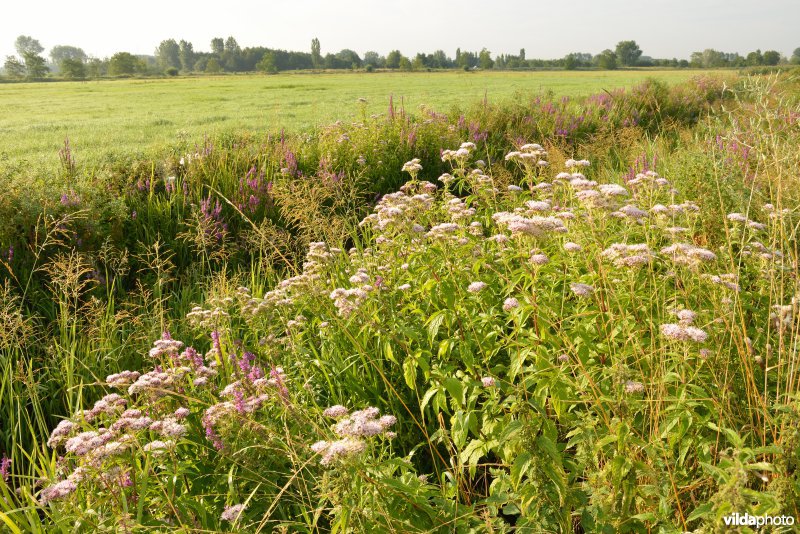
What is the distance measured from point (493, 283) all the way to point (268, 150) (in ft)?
20.5

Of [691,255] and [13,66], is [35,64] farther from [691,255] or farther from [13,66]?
[691,255]

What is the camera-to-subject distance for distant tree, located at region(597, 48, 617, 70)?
104525 mm

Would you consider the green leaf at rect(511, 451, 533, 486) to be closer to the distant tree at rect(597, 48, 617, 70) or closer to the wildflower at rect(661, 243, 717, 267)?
the wildflower at rect(661, 243, 717, 267)

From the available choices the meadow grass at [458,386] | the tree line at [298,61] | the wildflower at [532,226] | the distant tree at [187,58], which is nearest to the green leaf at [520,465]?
the meadow grass at [458,386]

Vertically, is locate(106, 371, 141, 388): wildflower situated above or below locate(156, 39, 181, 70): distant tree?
below

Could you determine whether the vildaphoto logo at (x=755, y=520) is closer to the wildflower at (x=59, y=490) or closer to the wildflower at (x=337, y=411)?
the wildflower at (x=337, y=411)

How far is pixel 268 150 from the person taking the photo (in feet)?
28.3

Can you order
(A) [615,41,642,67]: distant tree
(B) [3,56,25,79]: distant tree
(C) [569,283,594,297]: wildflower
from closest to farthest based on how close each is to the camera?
(C) [569,283,594,297]: wildflower < (B) [3,56,25,79]: distant tree < (A) [615,41,642,67]: distant tree

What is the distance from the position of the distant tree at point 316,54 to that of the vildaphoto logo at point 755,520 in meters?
133

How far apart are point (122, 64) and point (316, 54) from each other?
5109 cm

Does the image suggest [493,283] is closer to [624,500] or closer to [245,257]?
[624,500]

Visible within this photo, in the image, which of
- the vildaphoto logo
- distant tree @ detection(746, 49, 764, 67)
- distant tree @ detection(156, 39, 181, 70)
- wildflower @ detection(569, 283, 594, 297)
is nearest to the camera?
the vildaphoto logo

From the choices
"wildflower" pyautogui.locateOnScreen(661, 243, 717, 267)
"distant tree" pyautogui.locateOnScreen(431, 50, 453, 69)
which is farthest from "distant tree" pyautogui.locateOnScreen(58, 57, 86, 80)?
"wildflower" pyautogui.locateOnScreen(661, 243, 717, 267)

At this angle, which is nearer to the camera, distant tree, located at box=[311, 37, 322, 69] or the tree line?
the tree line
